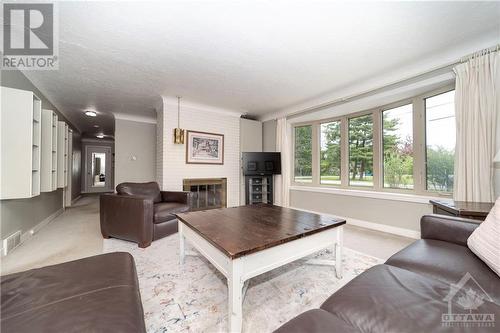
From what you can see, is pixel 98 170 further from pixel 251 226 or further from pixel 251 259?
pixel 251 259

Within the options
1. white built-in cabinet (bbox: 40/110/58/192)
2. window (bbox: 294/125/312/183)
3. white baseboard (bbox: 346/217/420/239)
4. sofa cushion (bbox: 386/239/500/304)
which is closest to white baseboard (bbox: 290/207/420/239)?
white baseboard (bbox: 346/217/420/239)

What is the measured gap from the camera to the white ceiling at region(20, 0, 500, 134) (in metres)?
1.73

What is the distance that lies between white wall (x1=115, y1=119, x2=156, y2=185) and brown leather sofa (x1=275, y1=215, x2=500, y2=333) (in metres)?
5.33

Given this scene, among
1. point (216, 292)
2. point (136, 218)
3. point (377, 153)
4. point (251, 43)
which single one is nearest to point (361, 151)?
point (377, 153)

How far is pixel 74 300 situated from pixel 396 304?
132 centimetres

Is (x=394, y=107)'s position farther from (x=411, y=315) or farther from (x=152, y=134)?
(x=152, y=134)

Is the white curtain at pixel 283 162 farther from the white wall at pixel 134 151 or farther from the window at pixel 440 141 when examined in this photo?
the white wall at pixel 134 151

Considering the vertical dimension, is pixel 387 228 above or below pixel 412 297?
below

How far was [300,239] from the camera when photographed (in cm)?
150

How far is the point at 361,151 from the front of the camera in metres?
3.69

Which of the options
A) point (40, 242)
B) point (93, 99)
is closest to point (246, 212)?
point (40, 242)

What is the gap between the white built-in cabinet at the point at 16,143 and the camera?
2.03 metres

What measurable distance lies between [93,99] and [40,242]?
2.63 meters

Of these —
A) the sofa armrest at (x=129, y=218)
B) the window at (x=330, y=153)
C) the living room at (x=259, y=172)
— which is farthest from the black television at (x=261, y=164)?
the sofa armrest at (x=129, y=218)
